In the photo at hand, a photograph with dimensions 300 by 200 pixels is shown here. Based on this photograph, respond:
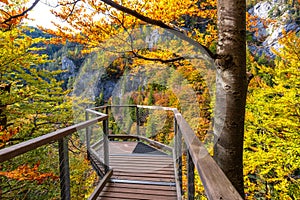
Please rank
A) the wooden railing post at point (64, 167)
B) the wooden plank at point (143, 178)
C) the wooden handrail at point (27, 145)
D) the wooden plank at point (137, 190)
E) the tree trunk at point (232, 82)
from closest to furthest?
the wooden handrail at point (27, 145)
the tree trunk at point (232, 82)
the wooden railing post at point (64, 167)
the wooden plank at point (137, 190)
the wooden plank at point (143, 178)

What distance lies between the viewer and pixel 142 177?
10.9 ft

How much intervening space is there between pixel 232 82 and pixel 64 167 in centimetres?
159

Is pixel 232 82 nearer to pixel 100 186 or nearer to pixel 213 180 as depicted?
pixel 213 180

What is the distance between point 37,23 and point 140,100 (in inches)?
258

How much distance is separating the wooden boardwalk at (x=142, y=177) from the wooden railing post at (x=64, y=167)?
0.95m

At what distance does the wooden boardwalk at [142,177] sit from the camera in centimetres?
275

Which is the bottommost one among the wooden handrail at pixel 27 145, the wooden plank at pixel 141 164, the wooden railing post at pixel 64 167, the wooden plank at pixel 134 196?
the wooden plank at pixel 134 196

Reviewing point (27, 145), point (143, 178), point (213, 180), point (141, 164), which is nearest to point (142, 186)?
Result: point (143, 178)

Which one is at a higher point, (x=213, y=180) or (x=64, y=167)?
(x=213, y=180)

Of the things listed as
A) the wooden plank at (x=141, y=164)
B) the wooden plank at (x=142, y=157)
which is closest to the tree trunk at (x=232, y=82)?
the wooden plank at (x=141, y=164)

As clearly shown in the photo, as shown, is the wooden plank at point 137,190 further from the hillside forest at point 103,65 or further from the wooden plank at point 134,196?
the hillside forest at point 103,65

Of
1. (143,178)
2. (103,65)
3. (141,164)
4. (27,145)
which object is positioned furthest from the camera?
(103,65)

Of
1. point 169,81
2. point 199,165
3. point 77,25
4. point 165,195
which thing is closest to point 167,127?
point 169,81

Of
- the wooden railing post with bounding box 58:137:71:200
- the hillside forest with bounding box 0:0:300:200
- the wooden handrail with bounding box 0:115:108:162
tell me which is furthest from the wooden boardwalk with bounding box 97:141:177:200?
the wooden handrail with bounding box 0:115:108:162
